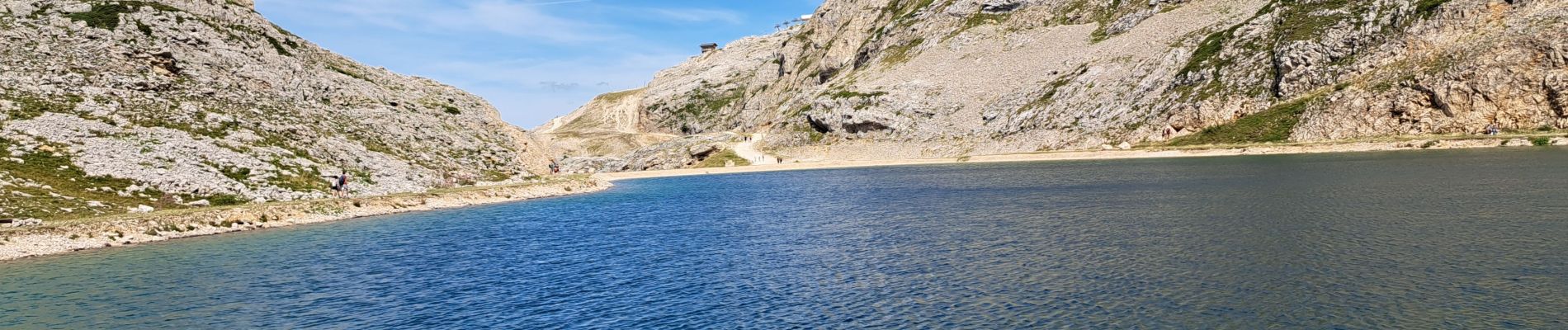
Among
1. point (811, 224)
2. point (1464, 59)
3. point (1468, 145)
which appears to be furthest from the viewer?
point (1464, 59)

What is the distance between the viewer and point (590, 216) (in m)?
55.6

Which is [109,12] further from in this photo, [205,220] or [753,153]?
[753,153]

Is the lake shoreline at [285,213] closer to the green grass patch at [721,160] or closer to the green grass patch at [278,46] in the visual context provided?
the green grass patch at [278,46]

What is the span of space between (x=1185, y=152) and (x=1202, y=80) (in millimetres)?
23637

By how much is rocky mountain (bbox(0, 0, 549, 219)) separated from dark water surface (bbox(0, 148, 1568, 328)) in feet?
34.1

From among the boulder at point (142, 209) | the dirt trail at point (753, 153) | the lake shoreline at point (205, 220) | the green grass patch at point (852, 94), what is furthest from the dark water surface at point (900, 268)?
the green grass patch at point (852, 94)

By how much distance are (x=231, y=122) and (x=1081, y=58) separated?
458ft

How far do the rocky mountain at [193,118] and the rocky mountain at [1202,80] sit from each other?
97.0 metres

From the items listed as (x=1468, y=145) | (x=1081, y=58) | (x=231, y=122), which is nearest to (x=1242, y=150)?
(x=1468, y=145)

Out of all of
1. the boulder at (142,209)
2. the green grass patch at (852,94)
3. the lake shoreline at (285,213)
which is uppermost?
the green grass patch at (852,94)

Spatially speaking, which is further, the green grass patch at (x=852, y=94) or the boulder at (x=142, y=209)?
the green grass patch at (x=852, y=94)

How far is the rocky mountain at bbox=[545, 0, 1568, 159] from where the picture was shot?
109938 millimetres

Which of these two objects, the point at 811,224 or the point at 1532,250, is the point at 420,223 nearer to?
the point at 811,224

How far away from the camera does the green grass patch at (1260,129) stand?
407 feet
